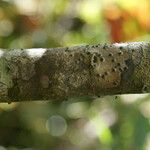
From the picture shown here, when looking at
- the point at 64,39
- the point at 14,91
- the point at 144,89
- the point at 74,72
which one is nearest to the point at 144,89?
the point at 144,89

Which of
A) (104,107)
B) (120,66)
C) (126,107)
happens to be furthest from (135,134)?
(120,66)

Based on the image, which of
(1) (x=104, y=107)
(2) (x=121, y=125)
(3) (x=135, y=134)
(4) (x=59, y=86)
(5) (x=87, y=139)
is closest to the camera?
(4) (x=59, y=86)

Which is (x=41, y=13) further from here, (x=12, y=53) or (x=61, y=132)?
(x=12, y=53)

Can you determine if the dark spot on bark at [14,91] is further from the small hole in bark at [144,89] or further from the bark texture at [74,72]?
the small hole in bark at [144,89]

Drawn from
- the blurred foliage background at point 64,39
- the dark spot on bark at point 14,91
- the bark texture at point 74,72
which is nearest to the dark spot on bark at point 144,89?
the bark texture at point 74,72

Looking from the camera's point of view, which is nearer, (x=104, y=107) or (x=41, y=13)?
(x=104, y=107)

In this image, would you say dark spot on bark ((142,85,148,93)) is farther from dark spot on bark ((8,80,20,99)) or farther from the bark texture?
dark spot on bark ((8,80,20,99))

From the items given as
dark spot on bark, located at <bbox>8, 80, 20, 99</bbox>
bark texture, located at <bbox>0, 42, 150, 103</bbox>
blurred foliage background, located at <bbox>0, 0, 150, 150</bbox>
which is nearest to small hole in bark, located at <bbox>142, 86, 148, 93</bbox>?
bark texture, located at <bbox>0, 42, 150, 103</bbox>

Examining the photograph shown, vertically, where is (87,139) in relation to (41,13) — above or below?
below
